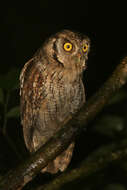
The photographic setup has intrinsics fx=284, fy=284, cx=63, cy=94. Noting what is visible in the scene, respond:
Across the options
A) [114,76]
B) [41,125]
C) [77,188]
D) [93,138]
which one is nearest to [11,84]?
[114,76]

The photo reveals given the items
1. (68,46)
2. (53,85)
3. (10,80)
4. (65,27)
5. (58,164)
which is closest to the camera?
(10,80)

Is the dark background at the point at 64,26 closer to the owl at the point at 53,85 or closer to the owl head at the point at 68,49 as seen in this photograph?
the owl at the point at 53,85

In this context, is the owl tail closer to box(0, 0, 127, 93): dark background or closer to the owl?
the owl

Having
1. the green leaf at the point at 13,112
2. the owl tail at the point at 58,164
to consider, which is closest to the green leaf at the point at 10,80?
the green leaf at the point at 13,112

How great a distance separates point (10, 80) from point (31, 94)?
56 centimetres

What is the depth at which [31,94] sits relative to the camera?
1735 millimetres

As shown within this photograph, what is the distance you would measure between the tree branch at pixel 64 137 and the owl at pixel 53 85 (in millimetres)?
717

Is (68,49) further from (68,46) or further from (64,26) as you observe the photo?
(64,26)

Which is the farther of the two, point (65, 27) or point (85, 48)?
point (65, 27)

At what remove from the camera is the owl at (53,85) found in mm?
1593

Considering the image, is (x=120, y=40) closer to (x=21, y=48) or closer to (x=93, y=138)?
(x=21, y=48)

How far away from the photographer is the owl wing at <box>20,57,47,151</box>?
5.58 feet

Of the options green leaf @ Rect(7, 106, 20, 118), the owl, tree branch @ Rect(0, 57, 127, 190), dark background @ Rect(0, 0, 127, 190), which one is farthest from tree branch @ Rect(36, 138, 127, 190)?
dark background @ Rect(0, 0, 127, 190)

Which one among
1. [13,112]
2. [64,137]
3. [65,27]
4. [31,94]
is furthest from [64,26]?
[64,137]
